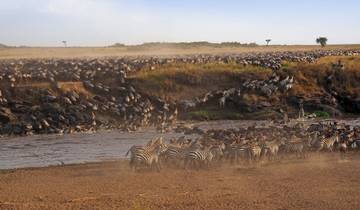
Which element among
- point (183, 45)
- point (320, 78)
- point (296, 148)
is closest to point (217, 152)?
point (296, 148)

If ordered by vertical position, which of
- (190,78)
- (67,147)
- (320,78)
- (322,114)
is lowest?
(322,114)

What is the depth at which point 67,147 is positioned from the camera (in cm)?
2462

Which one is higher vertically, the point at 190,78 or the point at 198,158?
the point at 190,78

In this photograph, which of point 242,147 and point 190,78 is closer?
point 242,147

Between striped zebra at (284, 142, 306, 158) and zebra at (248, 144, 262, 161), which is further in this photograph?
A: striped zebra at (284, 142, 306, 158)

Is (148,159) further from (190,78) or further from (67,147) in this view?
(190,78)

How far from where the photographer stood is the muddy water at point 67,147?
2194 centimetres

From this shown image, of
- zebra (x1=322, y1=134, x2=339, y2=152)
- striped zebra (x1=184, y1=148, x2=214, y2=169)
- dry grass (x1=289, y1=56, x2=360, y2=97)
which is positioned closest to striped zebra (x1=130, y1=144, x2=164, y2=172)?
striped zebra (x1=184, y1=148, x2=214, y2=169)

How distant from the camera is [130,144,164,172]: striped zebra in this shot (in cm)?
1827

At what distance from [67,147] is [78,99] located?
699 centimetres

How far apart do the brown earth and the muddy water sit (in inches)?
81.2

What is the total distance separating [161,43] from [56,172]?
60.6 metres

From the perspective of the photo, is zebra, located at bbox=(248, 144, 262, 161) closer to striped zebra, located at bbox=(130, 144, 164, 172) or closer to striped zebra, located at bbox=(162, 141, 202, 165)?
striped zebra, located at bbox=(162, 141, 202, 165)

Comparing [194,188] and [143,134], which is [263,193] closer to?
[194,188]
